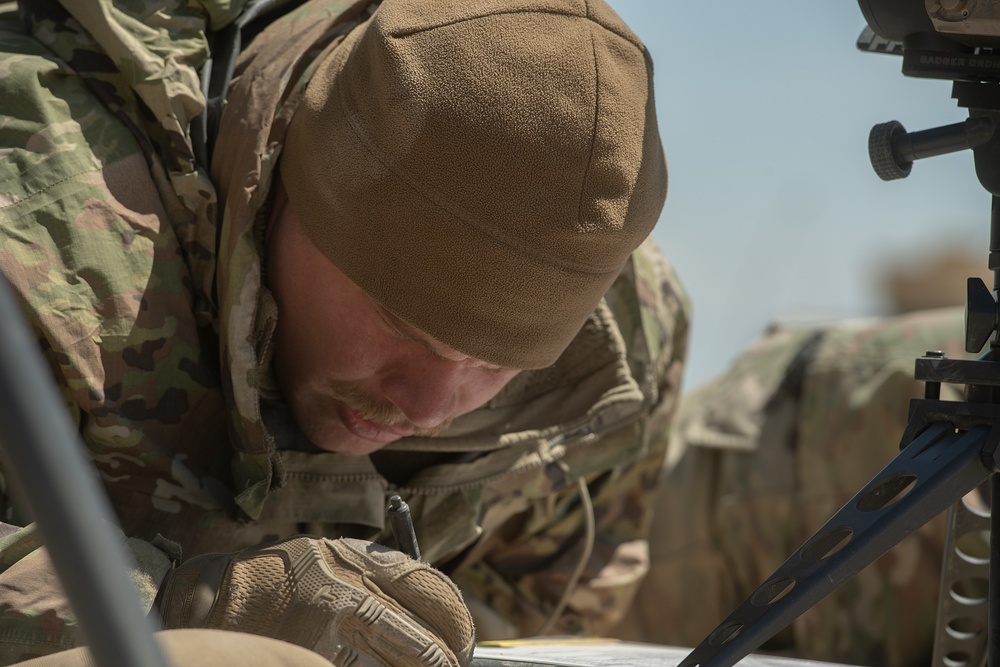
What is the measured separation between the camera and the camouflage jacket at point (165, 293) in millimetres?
1563

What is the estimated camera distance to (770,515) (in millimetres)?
4344

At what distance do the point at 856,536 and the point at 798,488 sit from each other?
3055mm

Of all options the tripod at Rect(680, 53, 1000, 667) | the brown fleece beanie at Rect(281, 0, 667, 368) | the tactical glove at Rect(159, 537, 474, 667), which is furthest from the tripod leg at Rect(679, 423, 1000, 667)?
the brown fleece beanie at Rect(281, 0, 667, 368)

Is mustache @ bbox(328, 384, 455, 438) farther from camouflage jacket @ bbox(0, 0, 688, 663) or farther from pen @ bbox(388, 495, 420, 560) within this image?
pen @ bbox(388, 495, 420, 560)

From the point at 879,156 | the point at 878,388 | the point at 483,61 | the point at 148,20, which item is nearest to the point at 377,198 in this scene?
the point at 483,61

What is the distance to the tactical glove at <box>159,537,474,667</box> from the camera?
124 centimetres

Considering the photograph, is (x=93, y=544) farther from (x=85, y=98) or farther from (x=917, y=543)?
(x=917, y=543)

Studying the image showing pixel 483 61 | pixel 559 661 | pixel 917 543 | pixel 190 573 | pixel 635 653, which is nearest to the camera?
pixel 190 573

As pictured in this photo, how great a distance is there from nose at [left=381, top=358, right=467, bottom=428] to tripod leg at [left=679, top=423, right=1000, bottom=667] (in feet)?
1.82

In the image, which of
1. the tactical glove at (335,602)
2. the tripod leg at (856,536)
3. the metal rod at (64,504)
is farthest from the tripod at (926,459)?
the metal rod at (64,504)

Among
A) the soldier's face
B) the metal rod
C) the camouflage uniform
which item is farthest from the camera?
the camouflage uniform

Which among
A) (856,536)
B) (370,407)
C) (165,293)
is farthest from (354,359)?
(856,536)

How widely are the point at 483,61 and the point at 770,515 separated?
10.2ft

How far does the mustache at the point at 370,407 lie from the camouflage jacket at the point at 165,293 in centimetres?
11
